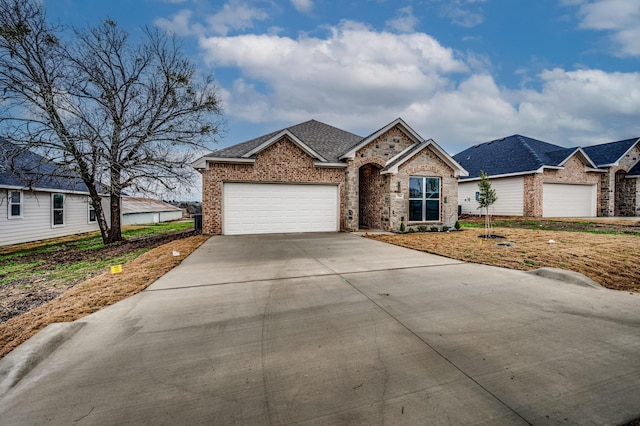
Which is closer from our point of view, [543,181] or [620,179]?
[543,181]

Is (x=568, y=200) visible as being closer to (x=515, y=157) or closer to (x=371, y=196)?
(x=515, y=157)

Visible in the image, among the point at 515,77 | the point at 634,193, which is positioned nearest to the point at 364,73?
the point at 515,77

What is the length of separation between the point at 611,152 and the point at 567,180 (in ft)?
17.5

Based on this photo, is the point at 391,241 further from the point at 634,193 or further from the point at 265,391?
the point at 634,193

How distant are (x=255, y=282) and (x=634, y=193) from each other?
1107 inches

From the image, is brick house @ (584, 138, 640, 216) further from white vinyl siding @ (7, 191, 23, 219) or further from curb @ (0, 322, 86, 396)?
white vinyl siding @ (7, 191, 23, 219)

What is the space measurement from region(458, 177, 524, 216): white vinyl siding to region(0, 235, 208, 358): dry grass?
21195 millimetres

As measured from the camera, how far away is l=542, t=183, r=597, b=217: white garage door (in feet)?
59.7

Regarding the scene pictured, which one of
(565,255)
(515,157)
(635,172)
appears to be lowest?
(565,255)

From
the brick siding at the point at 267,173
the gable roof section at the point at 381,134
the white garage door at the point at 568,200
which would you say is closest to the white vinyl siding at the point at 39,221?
the brick siding at the point at 267,173

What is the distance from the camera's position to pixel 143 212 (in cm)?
2469

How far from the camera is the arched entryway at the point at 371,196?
13.7 metres

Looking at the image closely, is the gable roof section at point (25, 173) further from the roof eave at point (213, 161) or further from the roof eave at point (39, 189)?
the roof eave at point (213, 161)

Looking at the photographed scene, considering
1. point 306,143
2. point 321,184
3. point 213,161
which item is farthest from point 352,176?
point 213,161
